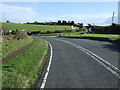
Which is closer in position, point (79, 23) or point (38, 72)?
point (38, 72)

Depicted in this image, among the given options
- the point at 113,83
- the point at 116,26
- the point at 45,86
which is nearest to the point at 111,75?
the point at 113,83

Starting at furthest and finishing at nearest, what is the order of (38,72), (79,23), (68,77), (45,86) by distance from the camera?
1. (79,23)
2. (38,72)
3. (68,77)
4. (45,86)

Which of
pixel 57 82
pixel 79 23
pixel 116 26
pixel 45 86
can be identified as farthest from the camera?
pixel 79 23

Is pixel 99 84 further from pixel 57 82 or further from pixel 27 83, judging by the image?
pixel 27 83

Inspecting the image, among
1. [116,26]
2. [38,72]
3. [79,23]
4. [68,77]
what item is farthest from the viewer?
[79,23]

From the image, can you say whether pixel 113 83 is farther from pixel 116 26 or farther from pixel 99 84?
pixel 116 26

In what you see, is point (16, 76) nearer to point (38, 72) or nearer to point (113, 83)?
point (38, 72)

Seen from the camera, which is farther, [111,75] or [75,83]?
[111,75]

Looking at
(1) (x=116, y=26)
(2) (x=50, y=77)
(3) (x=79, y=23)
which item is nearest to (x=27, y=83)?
(2) (x=50, y=77)

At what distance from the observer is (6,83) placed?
862 centimetres

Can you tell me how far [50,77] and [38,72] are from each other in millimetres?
1381

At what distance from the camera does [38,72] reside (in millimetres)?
11297

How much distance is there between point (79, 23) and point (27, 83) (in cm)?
11521

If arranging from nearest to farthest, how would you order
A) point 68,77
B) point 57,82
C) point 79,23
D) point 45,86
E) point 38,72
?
point 45,86
point 57,82
point 68,77
point 38,72
point 79,23
